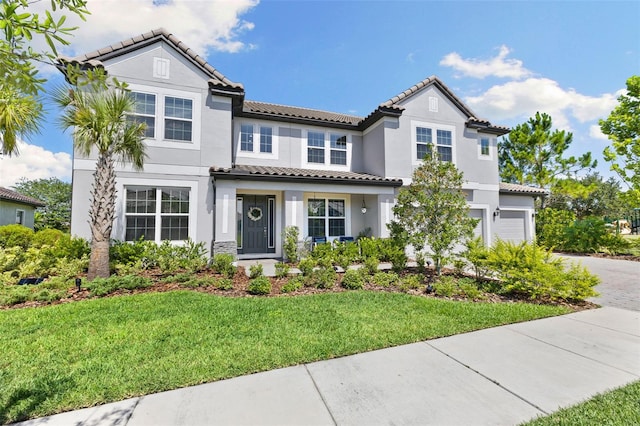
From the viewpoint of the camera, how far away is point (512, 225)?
52.3 feet

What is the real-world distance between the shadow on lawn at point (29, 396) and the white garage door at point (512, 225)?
58.8 ft

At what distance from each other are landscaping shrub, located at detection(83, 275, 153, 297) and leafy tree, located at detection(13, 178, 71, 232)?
29395 millimetres

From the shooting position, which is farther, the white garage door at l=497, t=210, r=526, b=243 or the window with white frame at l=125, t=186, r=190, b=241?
the white garage door at l=497, t=210, r=526, b=243

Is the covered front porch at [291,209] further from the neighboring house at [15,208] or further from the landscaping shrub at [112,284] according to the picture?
the neighboring house at [15,208]

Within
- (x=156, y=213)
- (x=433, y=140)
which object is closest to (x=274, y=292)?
(x=156, y=213)

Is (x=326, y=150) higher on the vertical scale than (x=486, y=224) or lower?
higher

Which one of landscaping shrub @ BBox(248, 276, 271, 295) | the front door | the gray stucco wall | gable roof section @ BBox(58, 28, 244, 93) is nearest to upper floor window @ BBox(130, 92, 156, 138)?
gable roof section @ BBox(58, 28, 244, 93)

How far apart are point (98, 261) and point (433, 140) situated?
14026 mm

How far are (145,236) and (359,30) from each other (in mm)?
10747

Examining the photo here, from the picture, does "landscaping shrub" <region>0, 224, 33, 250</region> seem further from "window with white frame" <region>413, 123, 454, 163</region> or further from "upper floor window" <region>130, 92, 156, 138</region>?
"window with white frame" <region>413, 123, 454, 163</region>

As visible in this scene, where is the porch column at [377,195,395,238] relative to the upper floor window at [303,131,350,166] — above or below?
below

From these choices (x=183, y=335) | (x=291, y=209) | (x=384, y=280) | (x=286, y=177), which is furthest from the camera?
(x=291, y=209)

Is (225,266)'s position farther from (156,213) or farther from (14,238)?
(14,238)

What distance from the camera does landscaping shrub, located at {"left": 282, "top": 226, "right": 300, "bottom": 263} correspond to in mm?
10805
